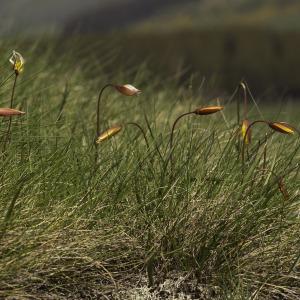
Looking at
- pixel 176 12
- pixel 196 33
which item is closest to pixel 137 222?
pixel 196 33

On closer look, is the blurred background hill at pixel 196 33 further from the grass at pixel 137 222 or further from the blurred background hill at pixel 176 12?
the grass at pixel 137 222

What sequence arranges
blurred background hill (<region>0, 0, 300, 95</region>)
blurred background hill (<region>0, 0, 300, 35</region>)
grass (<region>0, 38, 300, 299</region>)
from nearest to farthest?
grass (<region>0, 38, 300, 299</region>) → blurred background hill (<region>0, 0, 300, 95</region>) → blurred background hill (<region>0, 0, 300, 35</region>)

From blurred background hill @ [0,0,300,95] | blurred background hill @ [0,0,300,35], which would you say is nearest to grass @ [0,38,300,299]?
blurred background hill @ [0,0,300,95]

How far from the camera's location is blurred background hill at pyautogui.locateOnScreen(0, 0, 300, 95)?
22.6ft

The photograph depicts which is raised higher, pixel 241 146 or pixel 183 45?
pixel 241 146

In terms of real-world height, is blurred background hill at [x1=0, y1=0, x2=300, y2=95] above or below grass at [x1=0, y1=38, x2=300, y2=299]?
below

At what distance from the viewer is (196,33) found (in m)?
46.5

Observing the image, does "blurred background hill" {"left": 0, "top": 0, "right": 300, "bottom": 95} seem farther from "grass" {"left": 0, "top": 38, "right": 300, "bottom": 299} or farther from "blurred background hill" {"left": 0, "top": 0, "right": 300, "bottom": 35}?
"grass" {"left": 0, "top": 38, "right": 300, "bottom": 299}

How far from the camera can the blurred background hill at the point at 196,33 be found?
6898 mm

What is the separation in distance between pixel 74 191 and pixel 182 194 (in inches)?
16.1

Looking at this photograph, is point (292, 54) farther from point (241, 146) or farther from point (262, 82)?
point (241, 146)

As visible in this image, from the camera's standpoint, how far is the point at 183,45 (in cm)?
4588

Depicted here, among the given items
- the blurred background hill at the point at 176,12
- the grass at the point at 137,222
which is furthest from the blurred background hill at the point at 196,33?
the grass at the point at 137,222

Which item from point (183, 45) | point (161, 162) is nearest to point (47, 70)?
point (161, 162)
